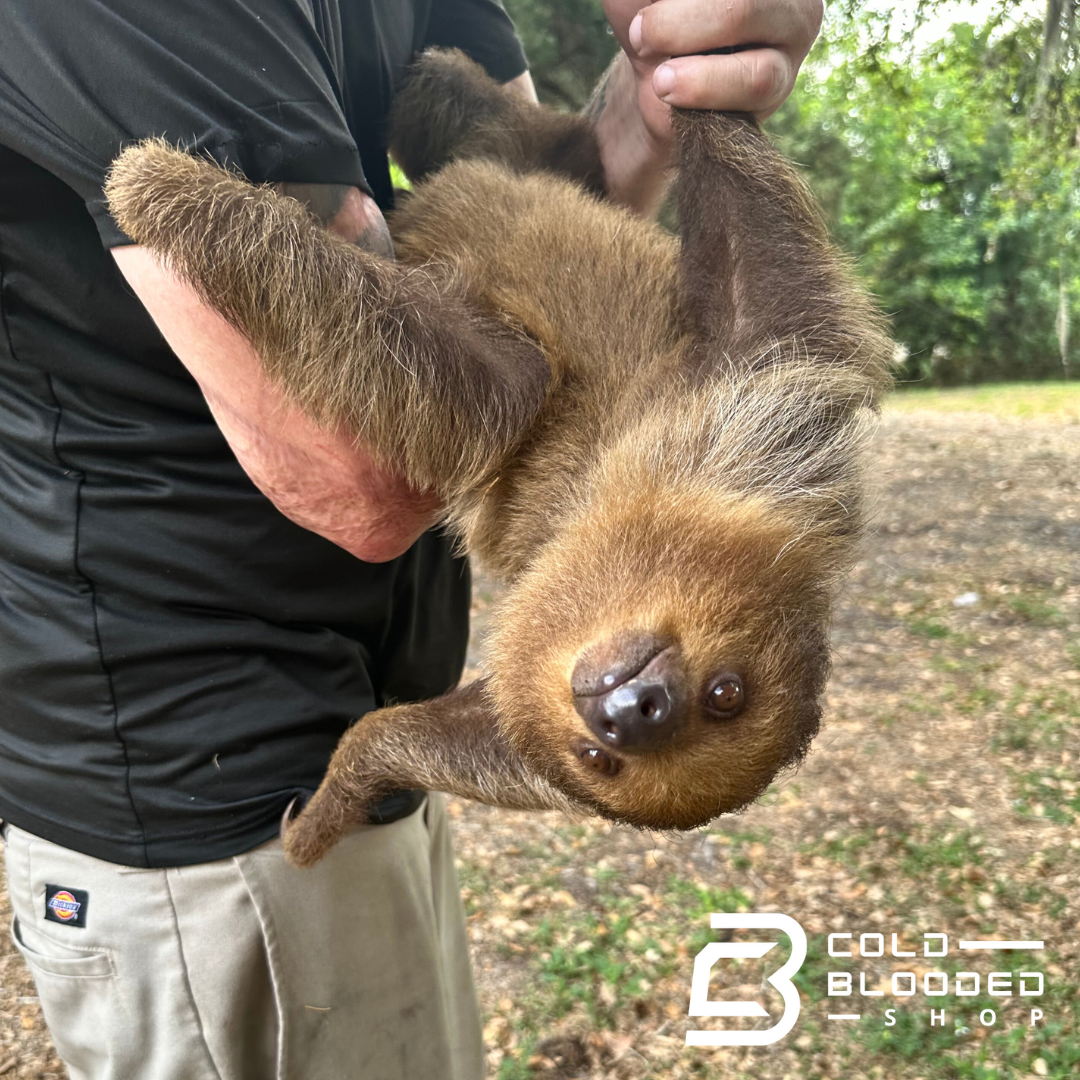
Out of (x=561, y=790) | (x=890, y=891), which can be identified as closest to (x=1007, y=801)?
(x=890, y=891)

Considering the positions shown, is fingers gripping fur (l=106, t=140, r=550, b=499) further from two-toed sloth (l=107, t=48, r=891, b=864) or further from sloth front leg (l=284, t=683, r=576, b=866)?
sloth front leg (l=284, t=683, r=576, b=866)

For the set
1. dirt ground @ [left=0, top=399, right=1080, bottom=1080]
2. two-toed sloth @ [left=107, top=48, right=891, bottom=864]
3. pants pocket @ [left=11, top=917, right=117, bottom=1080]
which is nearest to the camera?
two-toed sloth @ [left=107, top=48, right=891, bottom=864]

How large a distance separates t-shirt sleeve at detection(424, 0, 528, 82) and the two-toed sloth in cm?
75

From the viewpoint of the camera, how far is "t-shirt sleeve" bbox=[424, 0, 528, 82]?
8.89 feet

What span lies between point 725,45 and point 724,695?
115cm

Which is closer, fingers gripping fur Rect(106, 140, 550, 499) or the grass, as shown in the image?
fingers gripping fur Rect(106, 140, 550, 499)

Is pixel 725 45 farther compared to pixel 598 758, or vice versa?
pixel 598 758

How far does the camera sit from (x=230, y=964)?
1.93 meters

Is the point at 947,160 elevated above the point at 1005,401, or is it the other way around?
the point at 947,160

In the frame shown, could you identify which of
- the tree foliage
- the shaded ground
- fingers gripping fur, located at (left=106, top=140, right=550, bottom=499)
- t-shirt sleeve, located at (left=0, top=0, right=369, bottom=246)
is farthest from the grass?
t-shirt sleeve, located at (left=0, top=0, right=369, bottom=246)
